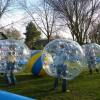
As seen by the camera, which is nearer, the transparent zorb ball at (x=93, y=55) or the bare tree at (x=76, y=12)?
the transparent zorb ball at (x=93, y=55)

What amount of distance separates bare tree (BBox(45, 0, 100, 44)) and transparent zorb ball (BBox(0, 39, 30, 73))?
17509mm

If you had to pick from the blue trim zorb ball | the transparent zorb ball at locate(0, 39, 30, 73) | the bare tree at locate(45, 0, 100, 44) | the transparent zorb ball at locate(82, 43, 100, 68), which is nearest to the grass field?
the blue trim zorb ball

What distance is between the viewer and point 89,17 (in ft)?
98.7

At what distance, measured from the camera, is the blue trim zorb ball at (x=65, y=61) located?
994cm

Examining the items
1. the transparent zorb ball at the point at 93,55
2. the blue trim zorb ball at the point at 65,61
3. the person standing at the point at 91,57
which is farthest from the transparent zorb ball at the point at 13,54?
the person standing at the point at 91,57

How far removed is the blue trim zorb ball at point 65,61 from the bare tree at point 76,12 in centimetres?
1869

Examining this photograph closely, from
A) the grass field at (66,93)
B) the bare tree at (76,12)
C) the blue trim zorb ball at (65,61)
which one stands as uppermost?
the bare tree at (76,12)

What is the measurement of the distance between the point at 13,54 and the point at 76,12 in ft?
59.4

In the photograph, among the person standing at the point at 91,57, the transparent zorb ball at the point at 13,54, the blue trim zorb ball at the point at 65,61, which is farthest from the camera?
the person standing at the point at 91,57

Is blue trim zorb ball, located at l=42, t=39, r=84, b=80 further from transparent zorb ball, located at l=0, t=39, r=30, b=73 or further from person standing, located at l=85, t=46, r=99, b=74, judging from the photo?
person standing, located at l=85, t=46, r=99, b=74

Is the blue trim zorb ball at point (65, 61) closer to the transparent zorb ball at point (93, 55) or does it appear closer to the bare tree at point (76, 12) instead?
the transparent zorb ball at point (93, 55)

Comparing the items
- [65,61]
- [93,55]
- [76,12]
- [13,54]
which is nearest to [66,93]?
[65,61]

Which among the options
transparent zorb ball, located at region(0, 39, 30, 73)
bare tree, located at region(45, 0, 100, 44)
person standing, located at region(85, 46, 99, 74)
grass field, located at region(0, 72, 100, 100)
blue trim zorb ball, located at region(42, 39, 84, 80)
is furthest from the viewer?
bare tree, located at region(45, 0, 100, 44)

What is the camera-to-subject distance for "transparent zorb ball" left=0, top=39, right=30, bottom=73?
37.3 feet
